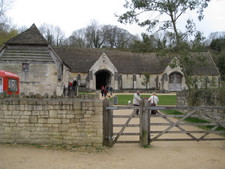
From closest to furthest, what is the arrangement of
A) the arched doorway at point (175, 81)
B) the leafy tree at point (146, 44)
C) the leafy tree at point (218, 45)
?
the leafy tree at point (146, 44) < the arched doorway at point (175, 81) < the leafy tree at point (218, 45)

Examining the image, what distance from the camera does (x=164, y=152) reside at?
7.07 metres

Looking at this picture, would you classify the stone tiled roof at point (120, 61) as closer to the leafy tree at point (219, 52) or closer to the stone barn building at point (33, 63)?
the leafy tree at point (219, 52)

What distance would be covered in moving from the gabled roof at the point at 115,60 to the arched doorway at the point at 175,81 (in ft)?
7.33

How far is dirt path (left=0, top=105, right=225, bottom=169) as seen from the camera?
5801 millimetres

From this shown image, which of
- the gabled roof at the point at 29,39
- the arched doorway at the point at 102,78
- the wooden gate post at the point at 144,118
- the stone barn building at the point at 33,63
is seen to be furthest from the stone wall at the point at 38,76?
the arched doorway at the point at 102,78

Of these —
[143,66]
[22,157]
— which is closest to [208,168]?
[22,157]

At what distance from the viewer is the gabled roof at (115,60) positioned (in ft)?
131

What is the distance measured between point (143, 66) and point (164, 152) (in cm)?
3612

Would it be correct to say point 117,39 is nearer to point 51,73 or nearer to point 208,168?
point 51,73

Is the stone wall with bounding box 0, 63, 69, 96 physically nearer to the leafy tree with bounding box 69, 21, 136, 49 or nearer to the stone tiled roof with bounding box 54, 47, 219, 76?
the stone tiled roof with bounding box 54, 47, 219, 76

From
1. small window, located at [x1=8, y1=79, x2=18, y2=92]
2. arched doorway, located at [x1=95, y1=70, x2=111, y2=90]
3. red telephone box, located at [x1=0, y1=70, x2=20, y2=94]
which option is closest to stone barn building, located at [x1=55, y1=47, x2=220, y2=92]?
arched doorway, located at [x1=95, y1=70, x2=111, y2=90]

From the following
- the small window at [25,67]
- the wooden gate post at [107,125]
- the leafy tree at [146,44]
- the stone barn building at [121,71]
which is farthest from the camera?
the stone barn building at [121,71]

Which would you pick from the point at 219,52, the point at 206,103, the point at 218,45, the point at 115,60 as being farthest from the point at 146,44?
the point at 218,45

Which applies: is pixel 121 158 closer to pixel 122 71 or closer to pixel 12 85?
pixel 12 85
